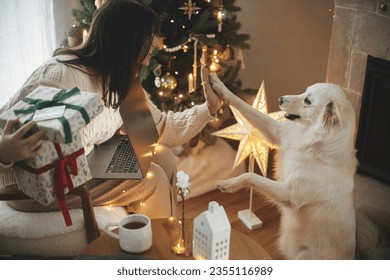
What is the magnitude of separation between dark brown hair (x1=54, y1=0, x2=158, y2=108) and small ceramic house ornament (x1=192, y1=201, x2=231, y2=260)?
0.55 metres

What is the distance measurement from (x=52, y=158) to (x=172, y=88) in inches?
32.9

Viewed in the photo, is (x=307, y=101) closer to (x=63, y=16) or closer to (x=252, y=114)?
(x=252, y=114)

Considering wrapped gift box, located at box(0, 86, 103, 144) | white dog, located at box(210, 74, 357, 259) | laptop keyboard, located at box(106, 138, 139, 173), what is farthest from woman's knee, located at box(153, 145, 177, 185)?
wrapped gift box, located at box(0, 86, 103, 144)

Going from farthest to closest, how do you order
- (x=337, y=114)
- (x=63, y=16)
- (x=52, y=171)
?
(x=63, y=16) < (x=337, y=114) < (x=52, y=171)

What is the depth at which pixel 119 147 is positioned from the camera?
173cm

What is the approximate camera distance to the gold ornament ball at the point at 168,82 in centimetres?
202

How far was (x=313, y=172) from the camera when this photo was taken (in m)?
1.57

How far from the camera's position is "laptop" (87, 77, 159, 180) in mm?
1549

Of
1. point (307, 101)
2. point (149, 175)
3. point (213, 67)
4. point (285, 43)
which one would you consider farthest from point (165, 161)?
point (285, 43)

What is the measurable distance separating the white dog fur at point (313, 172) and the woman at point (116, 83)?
0.80 ft

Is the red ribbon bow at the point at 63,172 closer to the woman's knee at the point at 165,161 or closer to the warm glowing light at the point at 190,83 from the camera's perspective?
the woman's knee at the point at 165,161

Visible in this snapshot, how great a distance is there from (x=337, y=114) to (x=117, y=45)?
73 cm
